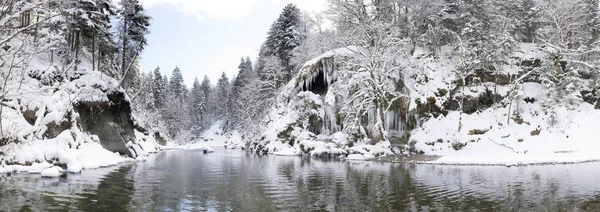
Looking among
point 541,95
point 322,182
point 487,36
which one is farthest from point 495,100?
point 322,182

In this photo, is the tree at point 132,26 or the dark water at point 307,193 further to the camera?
the tree at point 132,26

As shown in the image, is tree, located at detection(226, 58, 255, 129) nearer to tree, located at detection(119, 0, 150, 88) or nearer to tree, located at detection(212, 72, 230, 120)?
tree, located at detection(212, 72, 230, 120)

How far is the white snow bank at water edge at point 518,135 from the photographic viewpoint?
25641mm

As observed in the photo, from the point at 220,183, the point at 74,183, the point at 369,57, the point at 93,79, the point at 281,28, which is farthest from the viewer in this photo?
the point at 281,28

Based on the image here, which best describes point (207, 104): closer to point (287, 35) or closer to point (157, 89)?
point (157, 89)

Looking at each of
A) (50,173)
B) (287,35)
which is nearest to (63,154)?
(50,173)

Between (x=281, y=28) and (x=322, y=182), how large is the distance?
38.9m

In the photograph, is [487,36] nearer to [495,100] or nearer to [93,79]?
[495,100]

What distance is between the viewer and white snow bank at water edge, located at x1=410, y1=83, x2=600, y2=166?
25.6 meters

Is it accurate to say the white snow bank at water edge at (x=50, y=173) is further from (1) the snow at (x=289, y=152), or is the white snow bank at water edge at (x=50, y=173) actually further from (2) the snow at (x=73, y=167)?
(1) the snow at (x=289, y=152)

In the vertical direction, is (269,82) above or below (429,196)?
above

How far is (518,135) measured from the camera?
30625mm

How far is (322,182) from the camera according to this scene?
15.4m

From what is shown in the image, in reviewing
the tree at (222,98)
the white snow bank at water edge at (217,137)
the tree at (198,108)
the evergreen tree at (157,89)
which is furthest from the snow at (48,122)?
Result: the tree at (198,108)
